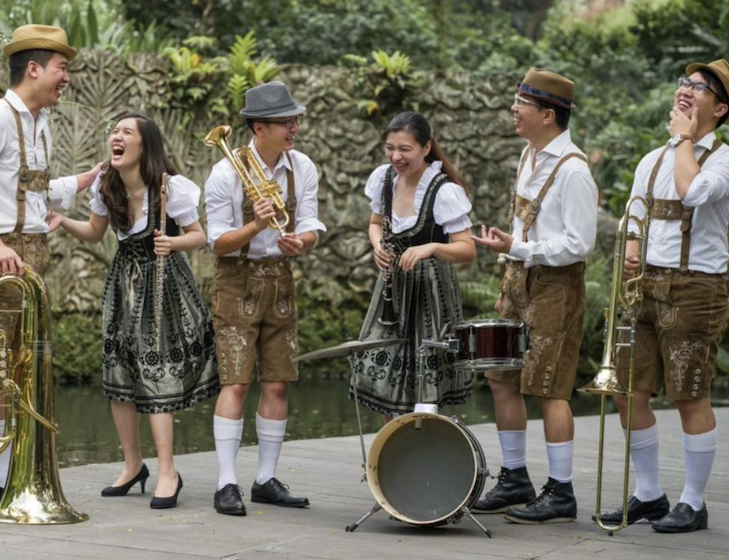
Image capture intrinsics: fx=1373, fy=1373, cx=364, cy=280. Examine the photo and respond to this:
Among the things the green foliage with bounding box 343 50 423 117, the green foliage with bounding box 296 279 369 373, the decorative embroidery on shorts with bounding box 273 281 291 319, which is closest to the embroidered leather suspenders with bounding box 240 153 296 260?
the decorative embroidery on shorts with bounding box 273 281 291 319

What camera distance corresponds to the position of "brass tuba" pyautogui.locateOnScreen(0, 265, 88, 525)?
612 cm

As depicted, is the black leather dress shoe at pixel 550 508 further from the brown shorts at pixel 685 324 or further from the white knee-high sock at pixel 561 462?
the brown shorts at pixel 685 324

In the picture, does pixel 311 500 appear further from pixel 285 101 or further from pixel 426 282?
pixel 285 101

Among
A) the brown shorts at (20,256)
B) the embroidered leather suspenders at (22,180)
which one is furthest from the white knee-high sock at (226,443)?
the embroidered leather suspenders at (22,180)

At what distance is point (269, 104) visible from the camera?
6734mm

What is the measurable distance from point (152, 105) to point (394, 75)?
2.67 meters

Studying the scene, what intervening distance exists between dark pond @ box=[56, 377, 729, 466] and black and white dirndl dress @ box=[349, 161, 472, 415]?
9.39 ft

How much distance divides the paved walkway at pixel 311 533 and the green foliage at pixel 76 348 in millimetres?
6031

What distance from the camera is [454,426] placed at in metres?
6.09

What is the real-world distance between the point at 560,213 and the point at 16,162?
2.63 meters

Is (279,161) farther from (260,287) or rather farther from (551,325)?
(551,325)

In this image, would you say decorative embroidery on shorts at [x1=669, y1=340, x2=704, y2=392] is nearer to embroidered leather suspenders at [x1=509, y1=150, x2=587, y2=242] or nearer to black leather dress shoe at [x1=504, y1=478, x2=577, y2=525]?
black leather dress shoe at [x1=504, y1=478, x2=577, y2=525]

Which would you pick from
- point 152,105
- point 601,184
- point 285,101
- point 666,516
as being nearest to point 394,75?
point 152,105

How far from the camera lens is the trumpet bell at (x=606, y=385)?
5.79 meters
